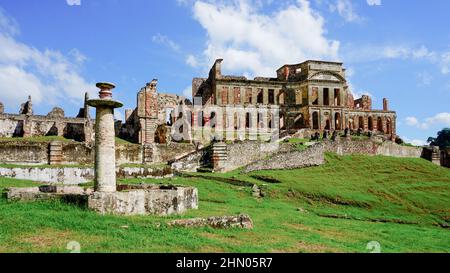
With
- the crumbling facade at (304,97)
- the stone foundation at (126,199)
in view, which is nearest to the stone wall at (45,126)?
the crumbling facade at (304,97)

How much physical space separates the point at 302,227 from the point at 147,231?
24.3 ft

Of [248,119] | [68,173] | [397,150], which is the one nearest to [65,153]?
[68,173]

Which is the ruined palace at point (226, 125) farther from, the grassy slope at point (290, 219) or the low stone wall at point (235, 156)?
the grassy slope at point (290, 219)

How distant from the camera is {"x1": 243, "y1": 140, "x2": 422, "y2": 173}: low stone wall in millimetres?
34925

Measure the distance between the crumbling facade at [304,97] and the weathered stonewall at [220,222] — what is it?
129 ft

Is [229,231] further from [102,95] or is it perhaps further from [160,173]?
[160,173]

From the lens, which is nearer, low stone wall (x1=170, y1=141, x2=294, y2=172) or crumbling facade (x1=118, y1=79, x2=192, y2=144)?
low stone wall (x1=170, y1=141, x2=294, y2=172)

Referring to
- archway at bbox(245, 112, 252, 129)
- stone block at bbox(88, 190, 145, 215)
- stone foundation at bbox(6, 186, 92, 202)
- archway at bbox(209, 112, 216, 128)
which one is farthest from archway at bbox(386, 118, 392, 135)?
stone foundation at bbox(6, 186, 92, 202)

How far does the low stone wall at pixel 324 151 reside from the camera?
34925 mm

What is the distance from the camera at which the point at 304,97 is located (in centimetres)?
5634

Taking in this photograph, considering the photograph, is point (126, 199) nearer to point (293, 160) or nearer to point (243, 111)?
point (293, 160)

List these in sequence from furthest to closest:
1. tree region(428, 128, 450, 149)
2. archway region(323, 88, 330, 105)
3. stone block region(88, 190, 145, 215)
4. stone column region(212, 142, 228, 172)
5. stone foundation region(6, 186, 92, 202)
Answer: tree region(428, 128, 450, 149) < archway region(323, 88, 330, 105) < stone column region(212, 142, 228, 172) < stone foundation region(6, 186, 92, 202) < stone block region(88, 190, 145, 215)

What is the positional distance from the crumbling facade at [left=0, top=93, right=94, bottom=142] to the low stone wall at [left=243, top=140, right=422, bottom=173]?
21.3 m

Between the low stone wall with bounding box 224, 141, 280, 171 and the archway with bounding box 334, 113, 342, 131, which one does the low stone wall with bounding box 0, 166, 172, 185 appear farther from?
the archway with bounding box 334, 113, 342, 131
